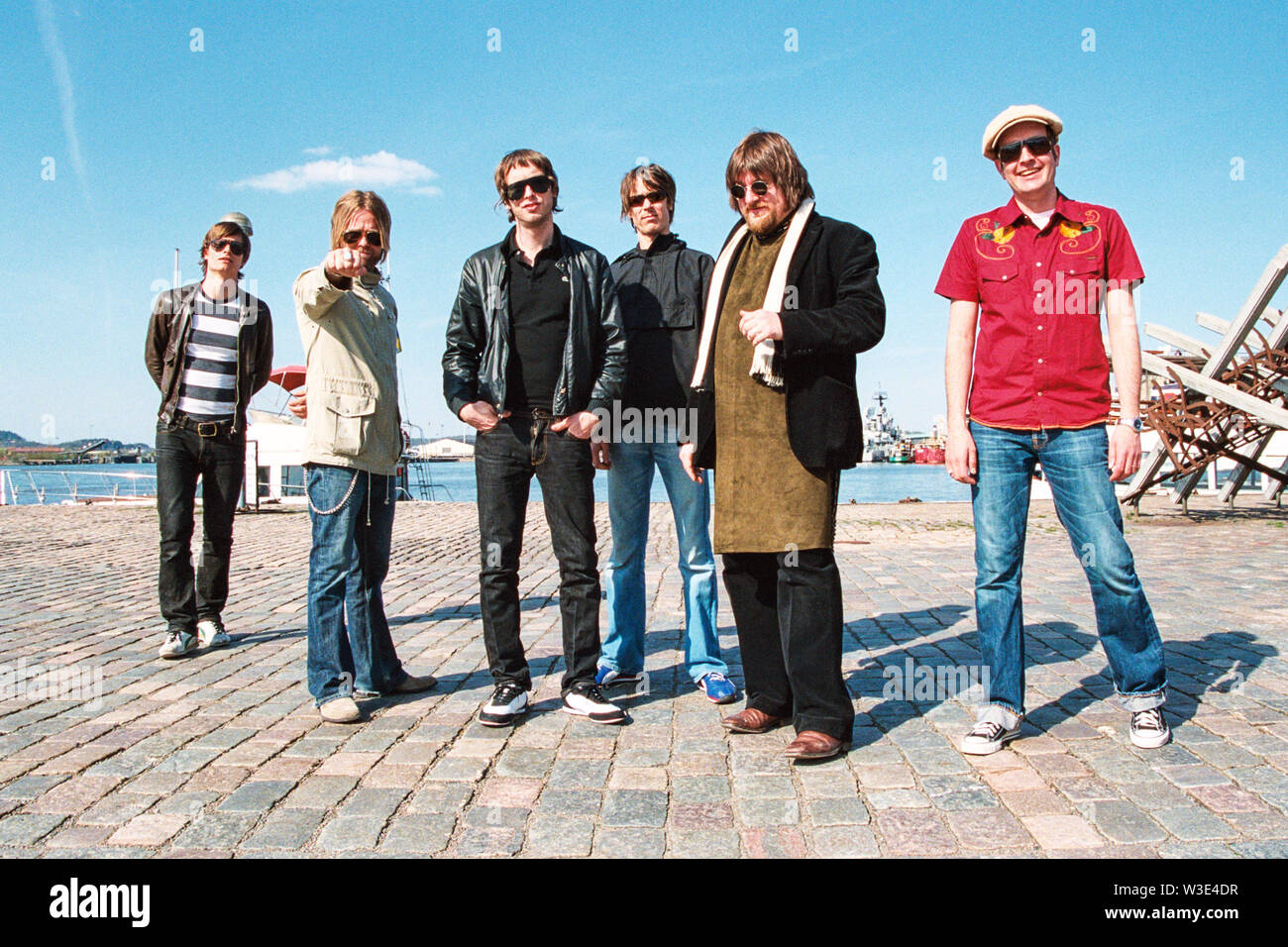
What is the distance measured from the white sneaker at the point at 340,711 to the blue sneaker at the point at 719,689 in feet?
4.85

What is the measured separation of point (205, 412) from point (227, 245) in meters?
0.97

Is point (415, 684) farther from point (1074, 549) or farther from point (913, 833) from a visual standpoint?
point (1074, 549)

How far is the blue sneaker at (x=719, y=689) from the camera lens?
4172 mm

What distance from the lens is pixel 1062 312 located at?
3490 millimetres

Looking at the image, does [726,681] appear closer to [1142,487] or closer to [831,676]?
[831,676]

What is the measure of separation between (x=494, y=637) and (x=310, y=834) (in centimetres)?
130

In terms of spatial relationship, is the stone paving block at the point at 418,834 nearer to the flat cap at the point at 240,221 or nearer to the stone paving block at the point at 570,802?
the stone paving block at the point at 570,802

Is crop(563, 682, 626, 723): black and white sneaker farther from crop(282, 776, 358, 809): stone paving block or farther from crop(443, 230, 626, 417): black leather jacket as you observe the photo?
crop(443, 230, 626, 417): black leather jacket

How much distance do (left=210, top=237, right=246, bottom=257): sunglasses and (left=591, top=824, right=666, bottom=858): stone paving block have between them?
14.0ft

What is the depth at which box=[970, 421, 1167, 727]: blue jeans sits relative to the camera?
3455 mm

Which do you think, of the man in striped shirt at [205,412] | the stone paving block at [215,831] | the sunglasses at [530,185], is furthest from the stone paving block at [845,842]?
the man in striped shirt at [205,412]

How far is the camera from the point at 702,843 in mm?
2666
